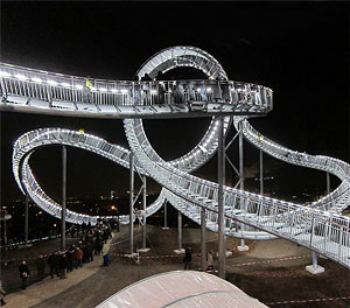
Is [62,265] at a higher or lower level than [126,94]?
lower

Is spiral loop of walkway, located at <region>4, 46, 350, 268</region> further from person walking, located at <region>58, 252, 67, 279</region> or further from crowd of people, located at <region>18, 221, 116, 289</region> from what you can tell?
person walking, located at <region>58, 252, 67, 279</region>

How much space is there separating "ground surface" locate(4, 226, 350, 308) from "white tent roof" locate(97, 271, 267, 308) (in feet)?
22.4

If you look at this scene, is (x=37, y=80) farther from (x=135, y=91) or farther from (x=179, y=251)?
(x=179, y=251)

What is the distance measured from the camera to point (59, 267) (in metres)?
14.2

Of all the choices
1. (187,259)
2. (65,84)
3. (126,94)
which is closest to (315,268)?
(187,259)

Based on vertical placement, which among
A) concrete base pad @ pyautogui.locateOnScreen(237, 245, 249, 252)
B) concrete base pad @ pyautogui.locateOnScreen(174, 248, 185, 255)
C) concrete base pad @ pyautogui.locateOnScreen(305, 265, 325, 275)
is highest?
concrete base pad @ pyautogui.locateOnScreen(305, 265, 325, 275)

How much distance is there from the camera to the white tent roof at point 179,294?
4.82 m

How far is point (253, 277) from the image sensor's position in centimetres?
1431

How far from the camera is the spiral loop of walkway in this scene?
37.5ft

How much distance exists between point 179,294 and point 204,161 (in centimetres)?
1633

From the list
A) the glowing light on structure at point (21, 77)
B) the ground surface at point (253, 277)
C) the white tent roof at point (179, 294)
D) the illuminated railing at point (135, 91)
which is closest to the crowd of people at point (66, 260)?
the ground surface at point (253, 277)

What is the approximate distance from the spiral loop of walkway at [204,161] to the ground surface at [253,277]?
1.37m

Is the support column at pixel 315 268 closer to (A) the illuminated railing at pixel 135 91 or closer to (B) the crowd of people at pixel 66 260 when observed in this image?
(A) the illuminated railing at pixel 135 91

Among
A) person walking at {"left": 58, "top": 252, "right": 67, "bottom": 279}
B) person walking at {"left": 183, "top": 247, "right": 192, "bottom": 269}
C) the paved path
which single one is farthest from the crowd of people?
person walking at {"left": 183, "top": 247, "right": 192, "bottom": 269}
